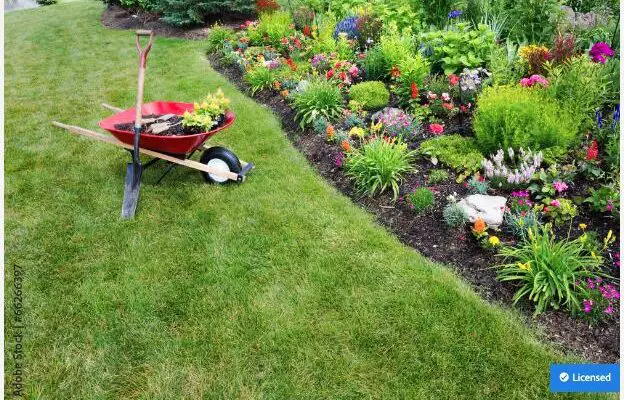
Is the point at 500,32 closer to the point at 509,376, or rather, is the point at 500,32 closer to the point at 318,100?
the point at 318,100

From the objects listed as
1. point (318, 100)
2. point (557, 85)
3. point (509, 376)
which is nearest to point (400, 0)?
point (318, 100)

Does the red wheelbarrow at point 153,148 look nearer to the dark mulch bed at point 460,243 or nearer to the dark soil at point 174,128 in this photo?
the dark soil at point 174,128

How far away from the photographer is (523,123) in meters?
3.69

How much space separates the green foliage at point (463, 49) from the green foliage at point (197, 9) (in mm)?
6055

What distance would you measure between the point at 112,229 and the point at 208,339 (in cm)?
155

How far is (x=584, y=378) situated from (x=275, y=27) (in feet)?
24.8

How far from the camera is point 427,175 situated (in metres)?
3.97

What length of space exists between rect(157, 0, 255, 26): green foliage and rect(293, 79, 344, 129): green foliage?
19.7 ft

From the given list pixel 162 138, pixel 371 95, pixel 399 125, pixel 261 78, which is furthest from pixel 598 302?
pixel 261 78

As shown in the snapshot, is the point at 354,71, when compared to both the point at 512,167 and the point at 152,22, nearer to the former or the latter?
the point at 512,167

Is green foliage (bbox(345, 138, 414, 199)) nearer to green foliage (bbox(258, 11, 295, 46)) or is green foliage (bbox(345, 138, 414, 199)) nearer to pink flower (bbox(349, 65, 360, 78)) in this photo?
pink flower (bbox(349, 65, 360, 78))

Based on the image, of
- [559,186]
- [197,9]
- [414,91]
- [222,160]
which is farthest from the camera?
[197,9]

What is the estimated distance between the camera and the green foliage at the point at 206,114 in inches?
151

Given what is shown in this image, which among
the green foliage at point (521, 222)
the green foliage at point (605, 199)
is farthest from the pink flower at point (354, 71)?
the green foliage at point (605, 199)
